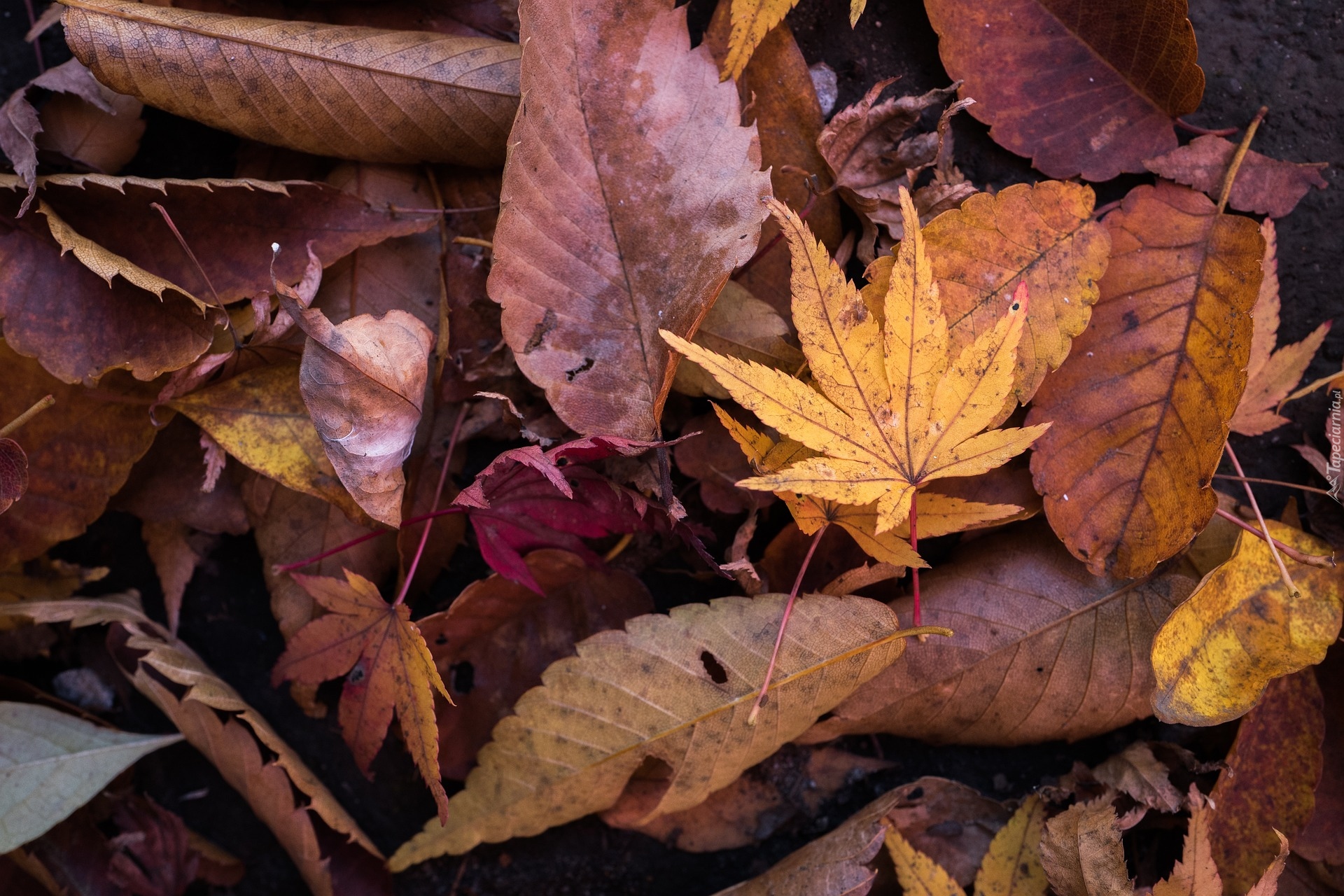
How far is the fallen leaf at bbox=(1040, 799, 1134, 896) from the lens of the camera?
3.67 feet

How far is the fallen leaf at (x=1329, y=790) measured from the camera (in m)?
1.19

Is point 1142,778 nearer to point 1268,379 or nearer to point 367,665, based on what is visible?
point 1268,379

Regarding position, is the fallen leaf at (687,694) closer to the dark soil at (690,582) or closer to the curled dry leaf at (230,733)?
the dark soil at (690,582)

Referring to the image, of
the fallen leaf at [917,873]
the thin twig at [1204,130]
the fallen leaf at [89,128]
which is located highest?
the fallen leaf at [89,128]

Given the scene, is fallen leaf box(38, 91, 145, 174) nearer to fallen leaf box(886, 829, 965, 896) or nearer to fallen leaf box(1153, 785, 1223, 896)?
fallen leaf box(886, 829, 965, 896)

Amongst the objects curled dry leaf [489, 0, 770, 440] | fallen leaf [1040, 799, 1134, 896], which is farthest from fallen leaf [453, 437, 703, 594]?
fallen leaf [1040, 799, 1134, 896]

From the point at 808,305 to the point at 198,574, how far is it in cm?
102

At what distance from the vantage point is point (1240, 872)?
3.82 ft

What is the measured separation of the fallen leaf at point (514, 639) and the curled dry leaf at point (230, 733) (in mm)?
189

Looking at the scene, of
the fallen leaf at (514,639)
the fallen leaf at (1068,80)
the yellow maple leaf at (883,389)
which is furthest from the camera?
the fallen leaf at (514,639)

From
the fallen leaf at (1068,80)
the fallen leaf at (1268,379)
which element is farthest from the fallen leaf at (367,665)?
the fallen leaf at (1268,379)

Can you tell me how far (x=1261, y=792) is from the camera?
3.83 ft

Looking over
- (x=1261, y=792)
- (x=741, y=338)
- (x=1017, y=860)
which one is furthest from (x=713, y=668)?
(x=1261, y=792)

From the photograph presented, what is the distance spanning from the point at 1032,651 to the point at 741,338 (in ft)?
1.86
